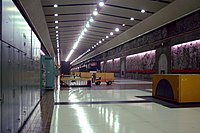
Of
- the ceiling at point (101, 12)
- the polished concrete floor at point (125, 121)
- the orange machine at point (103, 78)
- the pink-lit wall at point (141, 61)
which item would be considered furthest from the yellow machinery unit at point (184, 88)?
the pink-lit wall at point (141, 61)

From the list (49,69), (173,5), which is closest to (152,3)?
(173,5)

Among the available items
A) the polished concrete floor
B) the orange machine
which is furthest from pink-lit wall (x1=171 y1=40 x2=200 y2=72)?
the polished concrete floor

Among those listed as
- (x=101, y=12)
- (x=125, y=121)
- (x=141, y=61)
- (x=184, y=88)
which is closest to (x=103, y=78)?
(x=101, y=12)

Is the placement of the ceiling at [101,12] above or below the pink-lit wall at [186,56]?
above

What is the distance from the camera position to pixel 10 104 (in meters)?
3.54

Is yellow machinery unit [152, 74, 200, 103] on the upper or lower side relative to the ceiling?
lower

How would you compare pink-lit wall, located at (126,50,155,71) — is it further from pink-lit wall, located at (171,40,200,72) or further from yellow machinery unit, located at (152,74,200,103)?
yellow machinery unit, located at (152,74,200,103)

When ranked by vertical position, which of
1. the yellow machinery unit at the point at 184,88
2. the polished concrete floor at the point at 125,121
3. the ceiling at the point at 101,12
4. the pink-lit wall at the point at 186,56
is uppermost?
the ceiling at the point at 101,12

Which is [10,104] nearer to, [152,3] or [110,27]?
[152,3]

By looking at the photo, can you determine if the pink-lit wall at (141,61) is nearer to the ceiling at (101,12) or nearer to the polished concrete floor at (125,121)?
the ceiling at (101,12)

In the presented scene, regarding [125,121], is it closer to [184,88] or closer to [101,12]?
[184,88]

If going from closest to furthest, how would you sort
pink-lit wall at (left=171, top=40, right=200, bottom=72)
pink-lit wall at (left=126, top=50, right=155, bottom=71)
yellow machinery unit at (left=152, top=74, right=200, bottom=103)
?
yellow machinery unit at (left=152, top=74, right=200, bottom=103) → pink-lit wall at (left=171, top=40, right=200, bottom=72) → pink-lit wall at (left=126, top=50, right=155, bottom=71)

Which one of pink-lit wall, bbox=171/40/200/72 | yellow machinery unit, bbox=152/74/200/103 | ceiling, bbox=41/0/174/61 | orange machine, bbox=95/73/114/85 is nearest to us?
yellow machinery unit, bbox=152/74/200/103

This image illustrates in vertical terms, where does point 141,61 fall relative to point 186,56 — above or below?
above
